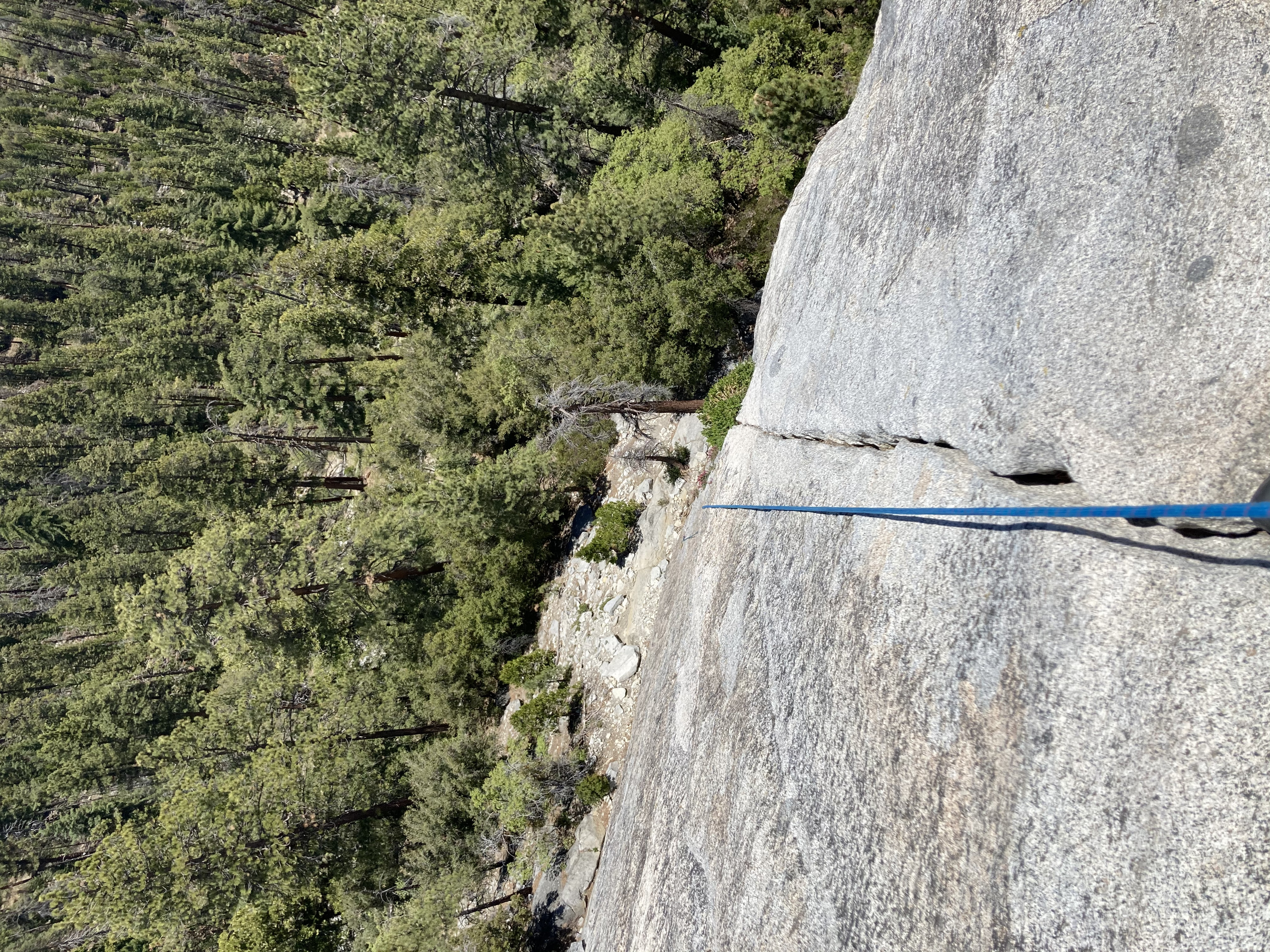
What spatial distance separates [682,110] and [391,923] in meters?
21.3

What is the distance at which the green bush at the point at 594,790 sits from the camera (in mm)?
13523

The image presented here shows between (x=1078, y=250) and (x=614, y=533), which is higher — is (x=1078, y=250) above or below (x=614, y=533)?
above

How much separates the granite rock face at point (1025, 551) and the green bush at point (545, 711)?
9.18 metres

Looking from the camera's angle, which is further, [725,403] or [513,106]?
[513,106]

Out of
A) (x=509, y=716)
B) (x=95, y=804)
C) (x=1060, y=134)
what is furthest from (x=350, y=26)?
(x=95, y=804)

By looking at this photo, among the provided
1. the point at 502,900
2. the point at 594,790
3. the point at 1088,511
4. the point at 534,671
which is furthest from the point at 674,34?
the point at 502,900

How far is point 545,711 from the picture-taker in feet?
51.6

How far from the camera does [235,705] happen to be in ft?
65.4

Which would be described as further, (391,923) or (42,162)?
(42,162)

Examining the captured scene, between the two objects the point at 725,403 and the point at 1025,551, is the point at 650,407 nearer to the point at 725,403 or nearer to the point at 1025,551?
the point at 725,403

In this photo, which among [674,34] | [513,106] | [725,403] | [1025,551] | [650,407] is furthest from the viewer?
[513,106]

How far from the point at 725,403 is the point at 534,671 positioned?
340 inches

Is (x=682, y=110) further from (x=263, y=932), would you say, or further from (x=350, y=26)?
(x=263, y=932)

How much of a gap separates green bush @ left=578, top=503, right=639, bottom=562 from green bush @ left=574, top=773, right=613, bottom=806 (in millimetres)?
4708
